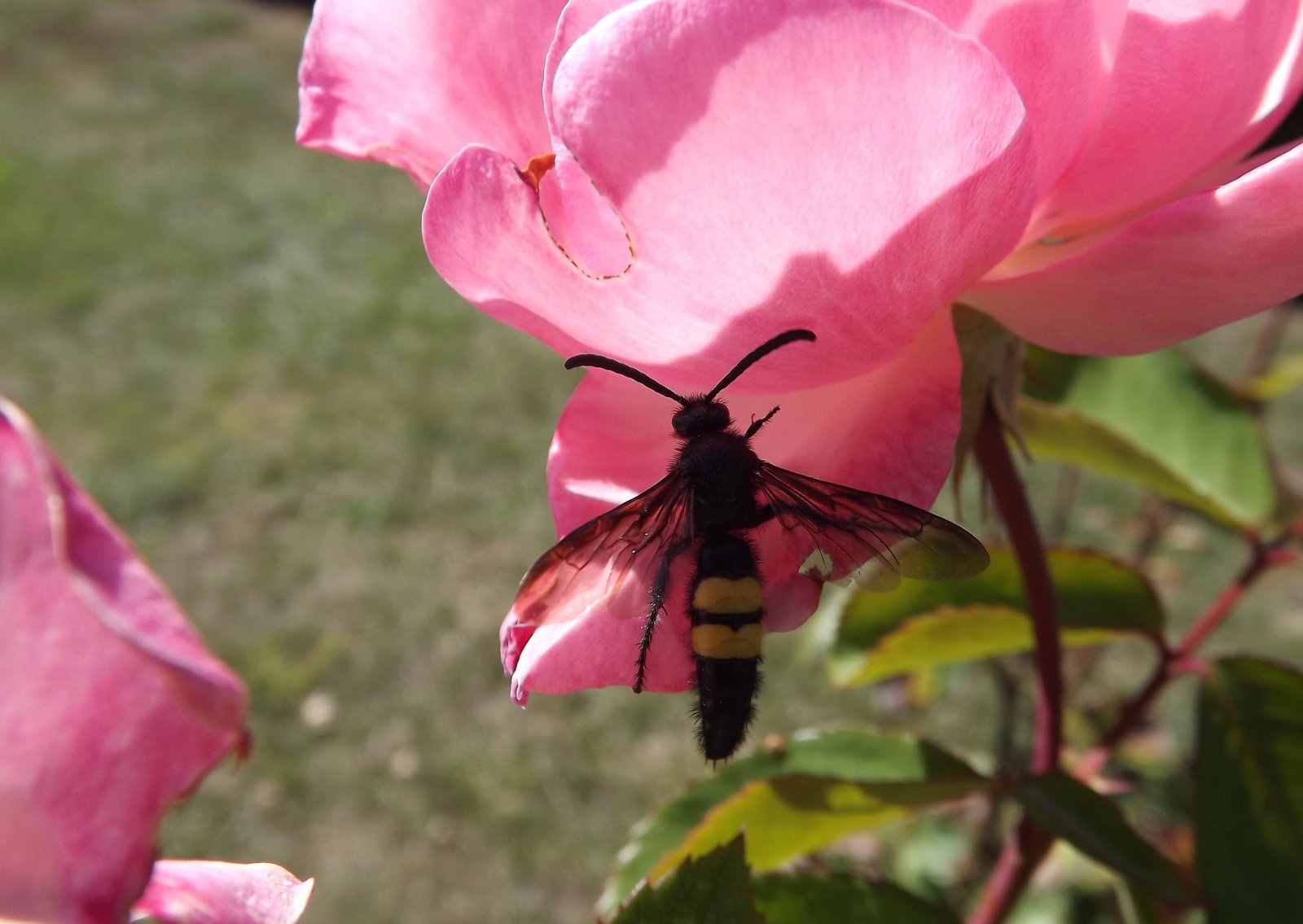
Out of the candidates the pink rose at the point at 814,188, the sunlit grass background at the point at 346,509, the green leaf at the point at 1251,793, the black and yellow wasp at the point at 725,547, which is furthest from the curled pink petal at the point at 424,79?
the sunlit grass background at the point at 346,509

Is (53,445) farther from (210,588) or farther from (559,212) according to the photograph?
(559,212)

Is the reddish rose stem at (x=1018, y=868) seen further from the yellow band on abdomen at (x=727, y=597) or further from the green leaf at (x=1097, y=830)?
the yellow band on abdomen at (x=727, y=597)

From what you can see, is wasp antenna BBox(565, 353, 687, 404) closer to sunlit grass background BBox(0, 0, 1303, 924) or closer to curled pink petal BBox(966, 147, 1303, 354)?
curled pink petal BBox(966, 147, 1303, 354)

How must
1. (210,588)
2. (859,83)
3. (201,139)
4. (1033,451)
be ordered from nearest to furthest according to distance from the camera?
(859,83), (1033,451), (210,588), (201,139)

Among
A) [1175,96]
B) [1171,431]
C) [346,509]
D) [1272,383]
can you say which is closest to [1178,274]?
[1175,96]

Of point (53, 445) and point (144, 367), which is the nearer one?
point (53, 445)

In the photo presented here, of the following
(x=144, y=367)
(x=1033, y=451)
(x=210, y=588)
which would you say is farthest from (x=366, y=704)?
(x=1033, y=451)
